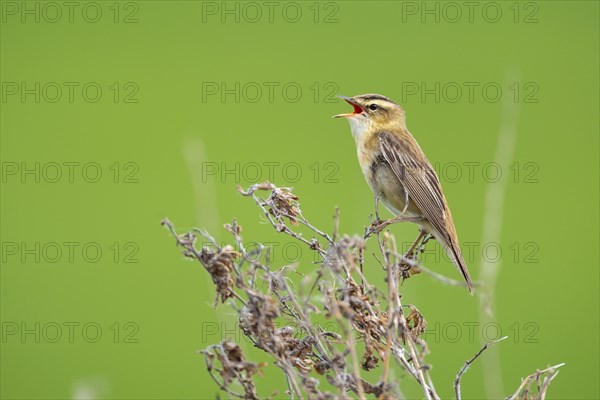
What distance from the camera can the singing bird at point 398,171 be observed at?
533cm

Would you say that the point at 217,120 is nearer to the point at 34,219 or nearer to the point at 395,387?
the point at 34,219

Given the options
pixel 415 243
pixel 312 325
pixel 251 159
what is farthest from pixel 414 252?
pixel 251 159

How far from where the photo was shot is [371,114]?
19.9ft

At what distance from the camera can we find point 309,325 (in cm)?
307

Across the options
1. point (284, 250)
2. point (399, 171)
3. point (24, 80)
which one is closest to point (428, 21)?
point (24, 80)

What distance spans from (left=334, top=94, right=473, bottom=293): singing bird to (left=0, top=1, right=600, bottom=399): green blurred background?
310 millimetres

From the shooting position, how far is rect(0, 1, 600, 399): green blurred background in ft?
32.1

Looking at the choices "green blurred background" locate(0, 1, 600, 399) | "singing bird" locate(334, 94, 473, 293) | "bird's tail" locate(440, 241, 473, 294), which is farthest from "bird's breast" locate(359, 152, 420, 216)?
"bird's tail" locate(440, 241, 473, 294)


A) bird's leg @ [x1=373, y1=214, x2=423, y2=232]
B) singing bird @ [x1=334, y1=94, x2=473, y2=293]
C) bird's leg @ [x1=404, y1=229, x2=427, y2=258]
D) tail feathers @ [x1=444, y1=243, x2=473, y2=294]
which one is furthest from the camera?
singing bird @ [x1=334, y1=94, x2=473, y2=293]

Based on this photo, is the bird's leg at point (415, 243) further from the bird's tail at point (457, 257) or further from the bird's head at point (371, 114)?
the bird's head at point (371, 114)

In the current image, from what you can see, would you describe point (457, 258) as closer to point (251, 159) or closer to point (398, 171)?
point (398, 171)

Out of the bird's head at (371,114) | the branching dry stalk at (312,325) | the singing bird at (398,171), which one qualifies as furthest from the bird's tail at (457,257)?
the branching dry stalk at (312,325)

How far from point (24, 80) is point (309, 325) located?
46.4 feet

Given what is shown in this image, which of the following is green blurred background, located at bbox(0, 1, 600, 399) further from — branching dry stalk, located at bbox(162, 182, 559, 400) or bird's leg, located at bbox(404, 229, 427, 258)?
branching dry stalk, located at bbox(162, 182, 559, 400)
